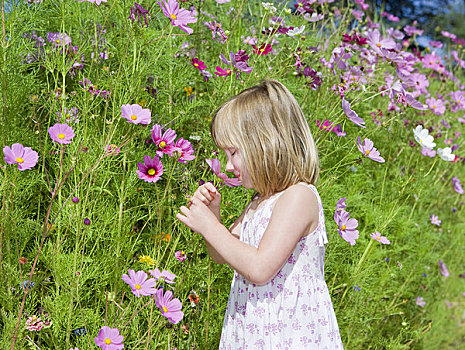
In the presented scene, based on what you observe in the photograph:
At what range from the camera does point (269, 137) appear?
1376 mm

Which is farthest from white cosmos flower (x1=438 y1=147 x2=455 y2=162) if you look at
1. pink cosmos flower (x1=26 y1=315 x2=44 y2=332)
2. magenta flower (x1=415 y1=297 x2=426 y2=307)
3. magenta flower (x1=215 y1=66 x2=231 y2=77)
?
pink cosmos flower (x1=26 y1=315 x2=44 y2=332)

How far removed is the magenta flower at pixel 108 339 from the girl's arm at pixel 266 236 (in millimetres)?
309

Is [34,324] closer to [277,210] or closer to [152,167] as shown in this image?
[152,167]

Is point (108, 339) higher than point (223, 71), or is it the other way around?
point (223, 71)

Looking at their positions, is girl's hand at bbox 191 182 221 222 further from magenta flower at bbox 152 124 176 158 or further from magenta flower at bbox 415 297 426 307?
magenta flower at bbox 415 297 426 307

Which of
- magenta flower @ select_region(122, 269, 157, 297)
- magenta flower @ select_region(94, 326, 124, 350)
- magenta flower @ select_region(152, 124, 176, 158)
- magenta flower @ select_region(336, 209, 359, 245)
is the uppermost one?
magenta flower @ select_region(152, 124, 176, 158)

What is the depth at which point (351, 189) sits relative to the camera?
7.84 feet

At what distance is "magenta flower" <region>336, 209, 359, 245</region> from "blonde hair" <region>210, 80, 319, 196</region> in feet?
0.98

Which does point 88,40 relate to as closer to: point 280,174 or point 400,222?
point 280,174

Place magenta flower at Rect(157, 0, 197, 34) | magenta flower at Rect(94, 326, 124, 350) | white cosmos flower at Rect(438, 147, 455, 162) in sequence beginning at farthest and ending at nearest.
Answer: white cosmos flower at Rect(438, 147, 455, 162)
magenta flower at Rect(157, 0, 197, 34)
magenta flower at Rect(94, 326, 124, 350)

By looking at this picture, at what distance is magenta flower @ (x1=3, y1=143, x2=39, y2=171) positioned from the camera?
133 centimetres

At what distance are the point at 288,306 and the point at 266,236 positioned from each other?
21 cm

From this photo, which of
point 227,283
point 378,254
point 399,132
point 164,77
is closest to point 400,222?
point 378,254

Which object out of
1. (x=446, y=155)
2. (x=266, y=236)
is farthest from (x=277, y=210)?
(x=446, y=155)
